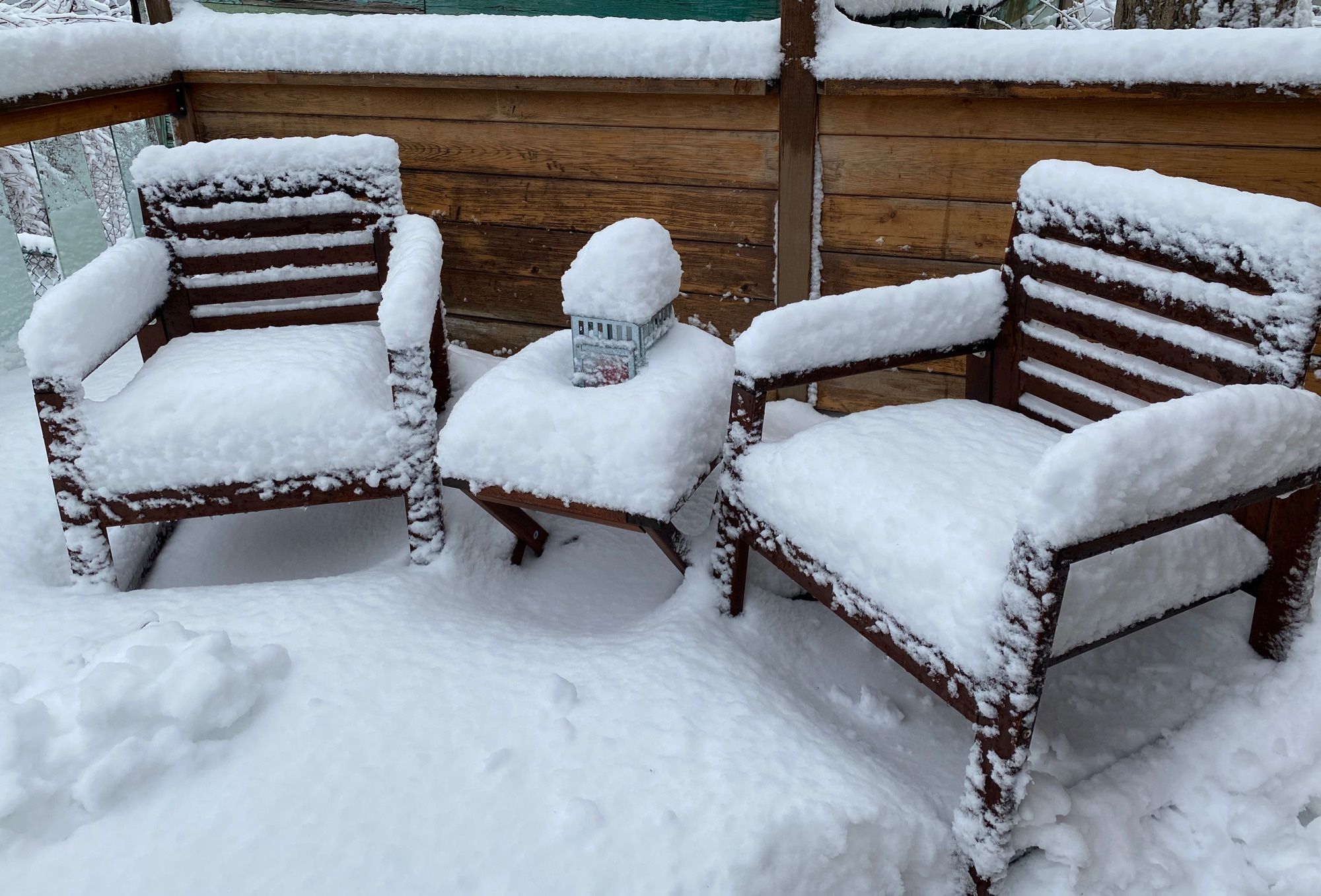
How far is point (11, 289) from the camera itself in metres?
3.49

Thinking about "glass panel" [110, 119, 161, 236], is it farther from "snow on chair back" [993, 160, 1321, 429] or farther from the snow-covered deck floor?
"snow on chair back" [993, 160, 1321, 429]

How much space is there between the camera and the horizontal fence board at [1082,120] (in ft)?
7.91

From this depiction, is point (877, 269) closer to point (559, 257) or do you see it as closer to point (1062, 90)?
point (1062, 90)

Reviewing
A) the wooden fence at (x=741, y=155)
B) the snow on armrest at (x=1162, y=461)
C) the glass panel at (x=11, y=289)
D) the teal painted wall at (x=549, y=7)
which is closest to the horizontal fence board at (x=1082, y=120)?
the wooden fence at (x=741, y=155)

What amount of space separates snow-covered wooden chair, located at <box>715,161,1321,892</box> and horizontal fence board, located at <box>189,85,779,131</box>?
1083 mm

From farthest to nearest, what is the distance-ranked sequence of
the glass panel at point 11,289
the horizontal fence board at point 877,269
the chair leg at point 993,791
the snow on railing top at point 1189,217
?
1. the glass panel at point 11,289
2. the horizontal fence board at point 877,269
3. the snow on railing top at point 1189,217
4. the chair leg at point 993,791

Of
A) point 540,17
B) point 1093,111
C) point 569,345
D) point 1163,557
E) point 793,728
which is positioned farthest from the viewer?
point 540,17

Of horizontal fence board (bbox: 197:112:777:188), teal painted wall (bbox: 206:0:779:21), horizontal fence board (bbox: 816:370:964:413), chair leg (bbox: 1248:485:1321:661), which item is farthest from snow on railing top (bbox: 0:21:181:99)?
chair leg (bbox: 1248:485:1321:661)

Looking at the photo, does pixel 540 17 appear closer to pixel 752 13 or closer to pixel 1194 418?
pixel 752 13

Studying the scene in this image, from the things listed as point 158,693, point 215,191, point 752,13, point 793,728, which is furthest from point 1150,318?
point 215,191

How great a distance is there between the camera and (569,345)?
2.39 m

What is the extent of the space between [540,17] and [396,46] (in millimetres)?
471

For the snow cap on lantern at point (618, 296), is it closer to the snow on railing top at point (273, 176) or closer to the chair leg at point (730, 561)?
the chair leg at point (730, 561)

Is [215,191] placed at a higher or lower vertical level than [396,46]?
lower
